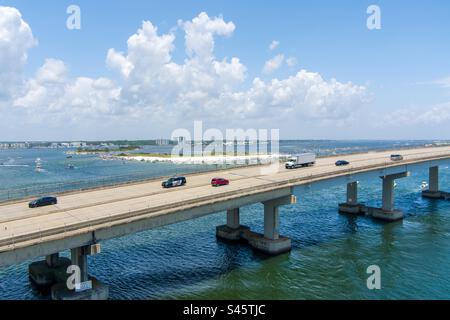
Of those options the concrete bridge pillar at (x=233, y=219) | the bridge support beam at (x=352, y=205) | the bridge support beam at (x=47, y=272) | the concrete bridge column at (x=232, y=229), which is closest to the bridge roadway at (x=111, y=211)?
the concrete bridge pillar at (x=233, y=219)

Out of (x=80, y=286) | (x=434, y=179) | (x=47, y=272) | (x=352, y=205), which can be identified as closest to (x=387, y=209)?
(x=352, y=205)

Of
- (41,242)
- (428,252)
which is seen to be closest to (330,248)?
(428,252)

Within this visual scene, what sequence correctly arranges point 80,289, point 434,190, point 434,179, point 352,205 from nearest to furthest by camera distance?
point 80,289, point 352,205, point 434,190, point 434,179

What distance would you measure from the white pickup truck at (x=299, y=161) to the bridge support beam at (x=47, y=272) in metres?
37.6

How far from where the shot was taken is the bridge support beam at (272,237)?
138 ft

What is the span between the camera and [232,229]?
4731 centimetres

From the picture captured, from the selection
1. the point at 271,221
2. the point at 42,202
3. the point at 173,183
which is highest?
the point at 173,183

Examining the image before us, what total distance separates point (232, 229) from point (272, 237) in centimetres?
624

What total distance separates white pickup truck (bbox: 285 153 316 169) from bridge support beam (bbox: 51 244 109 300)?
127 feet

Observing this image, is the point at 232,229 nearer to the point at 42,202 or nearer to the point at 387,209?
the point at 42,202

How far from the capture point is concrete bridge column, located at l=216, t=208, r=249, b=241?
46812 mm

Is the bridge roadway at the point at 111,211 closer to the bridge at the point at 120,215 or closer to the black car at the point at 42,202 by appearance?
the bridge at the point at 120,215

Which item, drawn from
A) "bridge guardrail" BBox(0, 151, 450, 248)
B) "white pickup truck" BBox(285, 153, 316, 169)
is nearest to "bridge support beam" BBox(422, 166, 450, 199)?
"white pickup truck" BBox(285, 153, 316, 169)
